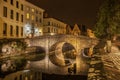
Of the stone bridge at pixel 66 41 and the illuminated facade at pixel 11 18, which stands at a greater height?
the illuminated facade at pixel 11 18

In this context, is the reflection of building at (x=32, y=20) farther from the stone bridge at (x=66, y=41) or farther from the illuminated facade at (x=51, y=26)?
the stone bridge at (x=66, y=41)

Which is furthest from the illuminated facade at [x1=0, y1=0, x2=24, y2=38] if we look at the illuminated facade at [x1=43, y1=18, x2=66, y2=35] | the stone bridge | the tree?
the illuminated facade at [x1=43, y1=18, x2=66, y2=35]

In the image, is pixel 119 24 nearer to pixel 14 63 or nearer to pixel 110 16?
pixel 110 16

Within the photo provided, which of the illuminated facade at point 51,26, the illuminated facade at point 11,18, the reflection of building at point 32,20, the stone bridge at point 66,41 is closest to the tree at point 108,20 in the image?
the stone bridge at point 66,41

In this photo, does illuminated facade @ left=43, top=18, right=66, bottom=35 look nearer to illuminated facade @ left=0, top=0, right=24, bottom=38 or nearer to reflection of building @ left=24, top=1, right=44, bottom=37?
reflection of building @ left=24, top=1, right=44, bottom=37

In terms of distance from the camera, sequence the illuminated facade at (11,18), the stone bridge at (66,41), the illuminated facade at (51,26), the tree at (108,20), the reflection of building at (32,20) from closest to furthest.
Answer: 1. the tree at (108,20)
2. the stone bridge at (66,41)
3. the illuminated facade at (11,18)
4. the reflection of building at (32,20)
5. the illuminated facade at (51,26)

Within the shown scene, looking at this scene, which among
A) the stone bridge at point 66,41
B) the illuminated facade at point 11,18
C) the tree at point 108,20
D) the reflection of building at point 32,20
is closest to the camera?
the tree at point 108,20

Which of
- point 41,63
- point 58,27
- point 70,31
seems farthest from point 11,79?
point 70,31

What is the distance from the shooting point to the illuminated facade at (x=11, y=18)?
3945cm

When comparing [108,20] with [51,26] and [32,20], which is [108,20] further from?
[51,26]

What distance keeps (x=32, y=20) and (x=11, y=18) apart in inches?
576

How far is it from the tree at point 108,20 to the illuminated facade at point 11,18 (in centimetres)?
1569

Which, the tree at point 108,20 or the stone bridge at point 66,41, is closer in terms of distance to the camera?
the tree at point 108,20

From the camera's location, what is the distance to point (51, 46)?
38.3m
